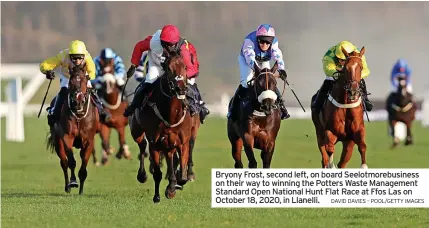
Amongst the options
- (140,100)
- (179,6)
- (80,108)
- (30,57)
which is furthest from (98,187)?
(30,57)

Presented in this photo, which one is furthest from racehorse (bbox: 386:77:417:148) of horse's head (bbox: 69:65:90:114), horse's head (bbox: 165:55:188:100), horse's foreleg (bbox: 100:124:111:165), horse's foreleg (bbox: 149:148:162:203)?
horse's head (bbox: 165:55:188:100)

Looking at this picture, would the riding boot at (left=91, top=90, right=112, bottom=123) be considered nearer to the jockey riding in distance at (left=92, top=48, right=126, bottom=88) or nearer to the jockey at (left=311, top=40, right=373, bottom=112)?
the jockey at (left=311, top=40, right=373, bottom=112)

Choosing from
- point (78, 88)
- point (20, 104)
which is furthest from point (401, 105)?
point (78, 88)

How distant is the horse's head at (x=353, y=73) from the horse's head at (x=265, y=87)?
3.90 ft

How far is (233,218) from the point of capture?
12539 millimetres

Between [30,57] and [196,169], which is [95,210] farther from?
[30,57]

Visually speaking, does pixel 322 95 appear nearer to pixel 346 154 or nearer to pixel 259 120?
pixel 346 154

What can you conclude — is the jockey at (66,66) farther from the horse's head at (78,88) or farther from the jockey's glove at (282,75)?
the jockey's glove at (282,75)

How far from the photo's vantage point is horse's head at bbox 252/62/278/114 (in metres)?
14.7

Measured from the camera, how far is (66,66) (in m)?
17.0

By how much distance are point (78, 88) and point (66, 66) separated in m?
1.03

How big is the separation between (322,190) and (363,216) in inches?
21.8

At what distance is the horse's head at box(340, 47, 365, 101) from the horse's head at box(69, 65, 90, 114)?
3.64 metres

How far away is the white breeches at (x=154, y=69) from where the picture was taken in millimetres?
14703
